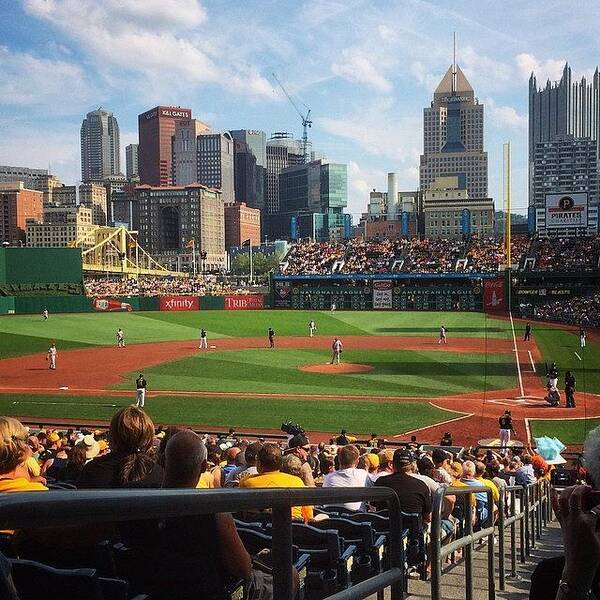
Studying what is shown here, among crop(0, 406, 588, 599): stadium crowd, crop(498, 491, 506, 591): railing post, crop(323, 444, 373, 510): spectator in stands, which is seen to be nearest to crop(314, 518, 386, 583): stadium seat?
crop(0, 406, 588, 599): stadium crowd

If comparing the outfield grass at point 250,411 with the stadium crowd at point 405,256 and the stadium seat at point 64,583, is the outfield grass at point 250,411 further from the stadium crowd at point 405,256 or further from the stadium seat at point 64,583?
the stadium crowd at point 405,256

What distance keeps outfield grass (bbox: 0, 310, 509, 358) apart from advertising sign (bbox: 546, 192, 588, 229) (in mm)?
11657

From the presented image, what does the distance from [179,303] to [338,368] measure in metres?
49.1

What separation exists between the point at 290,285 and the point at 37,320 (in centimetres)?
3291

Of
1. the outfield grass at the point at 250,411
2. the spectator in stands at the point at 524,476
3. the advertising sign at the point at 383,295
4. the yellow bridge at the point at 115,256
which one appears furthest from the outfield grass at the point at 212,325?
the yellow bridge at the point at 115,256

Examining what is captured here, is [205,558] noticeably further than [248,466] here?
No

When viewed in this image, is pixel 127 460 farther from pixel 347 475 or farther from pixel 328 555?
pixel 347 475

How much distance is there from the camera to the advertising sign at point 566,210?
73.0 metres

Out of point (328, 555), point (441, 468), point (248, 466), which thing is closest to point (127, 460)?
point (328, 555)

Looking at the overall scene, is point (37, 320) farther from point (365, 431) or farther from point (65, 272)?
point (365, 431)

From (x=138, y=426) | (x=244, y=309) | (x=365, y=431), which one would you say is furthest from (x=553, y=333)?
(x=138, y=426)

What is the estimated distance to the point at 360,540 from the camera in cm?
456

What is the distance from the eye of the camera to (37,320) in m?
67.8

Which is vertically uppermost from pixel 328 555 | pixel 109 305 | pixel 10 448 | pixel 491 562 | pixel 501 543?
pixel 10 448
